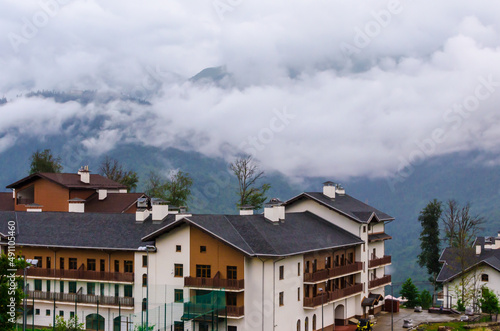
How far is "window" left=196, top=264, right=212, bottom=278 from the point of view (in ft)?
188

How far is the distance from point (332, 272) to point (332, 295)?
7.29 ft

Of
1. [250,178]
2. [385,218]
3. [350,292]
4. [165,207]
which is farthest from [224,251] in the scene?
[250,178]

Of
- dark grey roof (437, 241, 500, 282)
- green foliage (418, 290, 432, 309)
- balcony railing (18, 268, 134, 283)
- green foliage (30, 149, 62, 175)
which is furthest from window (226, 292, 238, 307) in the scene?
green foliage (30, 149, 62, 175)

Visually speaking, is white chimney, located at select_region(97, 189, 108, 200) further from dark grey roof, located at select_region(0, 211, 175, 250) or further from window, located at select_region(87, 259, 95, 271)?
window, located at select_region(87, 259, 95, 271)

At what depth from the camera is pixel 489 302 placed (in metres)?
73.7

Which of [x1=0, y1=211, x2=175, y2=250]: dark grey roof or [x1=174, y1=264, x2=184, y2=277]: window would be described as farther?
[x1=0, y1=211, x2=175, y2=250]: dark grey roof

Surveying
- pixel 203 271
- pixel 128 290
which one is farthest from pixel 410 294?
pixel 128 290

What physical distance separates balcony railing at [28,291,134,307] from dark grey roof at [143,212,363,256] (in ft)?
21.4

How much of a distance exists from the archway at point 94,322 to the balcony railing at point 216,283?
9796 mm

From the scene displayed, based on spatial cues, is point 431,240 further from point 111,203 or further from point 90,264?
point 90,264

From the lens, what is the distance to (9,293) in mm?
39188

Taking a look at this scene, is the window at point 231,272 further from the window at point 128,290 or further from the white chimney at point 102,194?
the white chimney at point 102,194

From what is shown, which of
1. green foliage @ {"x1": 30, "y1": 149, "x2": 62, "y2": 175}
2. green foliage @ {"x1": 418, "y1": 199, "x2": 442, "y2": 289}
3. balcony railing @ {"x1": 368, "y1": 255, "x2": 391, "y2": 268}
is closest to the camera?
balcony railing @ {"x1": 368, "y1": 255, "x2": 391, "y2": 268}

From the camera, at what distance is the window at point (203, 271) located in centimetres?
5738
